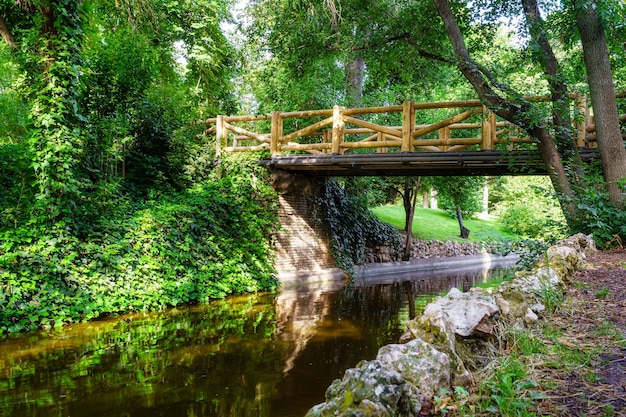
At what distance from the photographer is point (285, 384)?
3936mm

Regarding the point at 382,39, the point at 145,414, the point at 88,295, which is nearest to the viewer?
the point at 145,414

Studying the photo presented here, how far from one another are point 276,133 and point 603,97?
286 inches

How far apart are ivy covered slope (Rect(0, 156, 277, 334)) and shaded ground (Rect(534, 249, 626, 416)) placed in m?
6.02

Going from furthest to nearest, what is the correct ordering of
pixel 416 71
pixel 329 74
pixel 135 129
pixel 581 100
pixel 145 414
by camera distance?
pixel 329 74, pixel 416 71, pixel 135 129, pixel 581 100, pixel 145 414

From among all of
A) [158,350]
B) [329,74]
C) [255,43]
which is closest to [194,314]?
[158,350]

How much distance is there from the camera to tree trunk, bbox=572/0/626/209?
23.6ft

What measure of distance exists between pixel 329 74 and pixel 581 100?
792 cm

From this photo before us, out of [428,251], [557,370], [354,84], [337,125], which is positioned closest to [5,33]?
[337,125]

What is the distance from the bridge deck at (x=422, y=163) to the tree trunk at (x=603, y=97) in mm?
1024

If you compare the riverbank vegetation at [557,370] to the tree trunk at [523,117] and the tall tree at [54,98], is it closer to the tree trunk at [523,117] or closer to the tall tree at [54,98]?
the tree trunk at [523,117]

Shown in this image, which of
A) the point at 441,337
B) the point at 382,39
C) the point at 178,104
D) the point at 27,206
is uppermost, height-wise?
the point at 382,39

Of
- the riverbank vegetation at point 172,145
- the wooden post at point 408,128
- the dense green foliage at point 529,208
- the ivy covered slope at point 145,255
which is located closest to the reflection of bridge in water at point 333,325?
the ivy covered slope at point 145,255

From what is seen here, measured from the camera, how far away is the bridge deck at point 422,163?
8828 millimetres

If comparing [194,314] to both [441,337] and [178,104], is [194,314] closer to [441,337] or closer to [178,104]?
[441,337]
